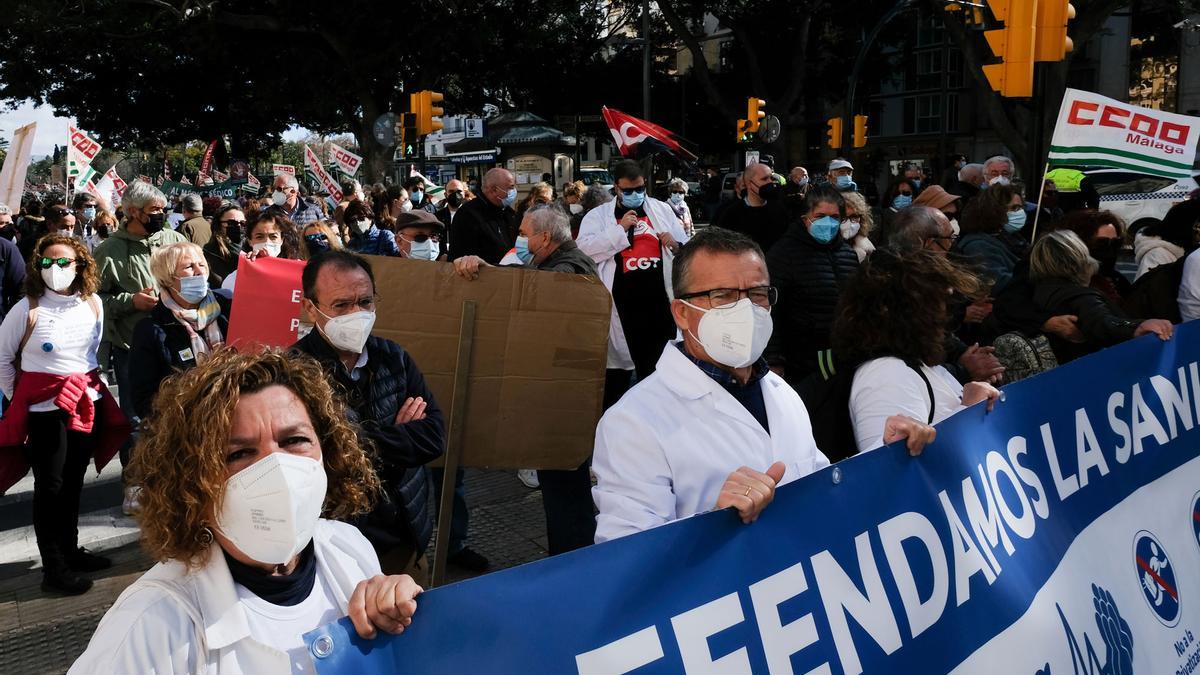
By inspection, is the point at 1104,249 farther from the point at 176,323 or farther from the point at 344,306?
the point at 176,323

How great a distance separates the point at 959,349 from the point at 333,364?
225 cm

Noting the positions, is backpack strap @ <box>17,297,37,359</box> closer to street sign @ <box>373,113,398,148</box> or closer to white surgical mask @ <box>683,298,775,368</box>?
white surgical mask @ <box>683,298,775,368</box>

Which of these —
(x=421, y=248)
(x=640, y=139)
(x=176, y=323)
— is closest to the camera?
(x=176, y=323)

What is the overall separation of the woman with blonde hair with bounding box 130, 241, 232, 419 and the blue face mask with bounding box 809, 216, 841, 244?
9.81ft

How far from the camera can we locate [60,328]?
205 inches

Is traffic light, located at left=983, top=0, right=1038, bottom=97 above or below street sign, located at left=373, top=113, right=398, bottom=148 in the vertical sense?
below

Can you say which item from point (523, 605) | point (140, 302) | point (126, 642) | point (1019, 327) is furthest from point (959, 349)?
point (140, 302)

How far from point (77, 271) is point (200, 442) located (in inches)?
155

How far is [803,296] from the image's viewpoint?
17.9 ft

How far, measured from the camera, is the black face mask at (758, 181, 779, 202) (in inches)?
315

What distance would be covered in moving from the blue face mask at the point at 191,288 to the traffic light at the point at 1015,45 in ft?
23.7

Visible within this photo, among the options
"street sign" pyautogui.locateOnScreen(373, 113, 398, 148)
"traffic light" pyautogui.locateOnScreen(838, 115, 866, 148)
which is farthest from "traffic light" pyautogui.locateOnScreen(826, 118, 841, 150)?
"street sign" pyautogui.locateOnScreen(373, 113, 398, 148)

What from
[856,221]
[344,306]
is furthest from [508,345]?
[856,221]

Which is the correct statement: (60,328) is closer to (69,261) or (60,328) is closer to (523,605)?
(69,261)
